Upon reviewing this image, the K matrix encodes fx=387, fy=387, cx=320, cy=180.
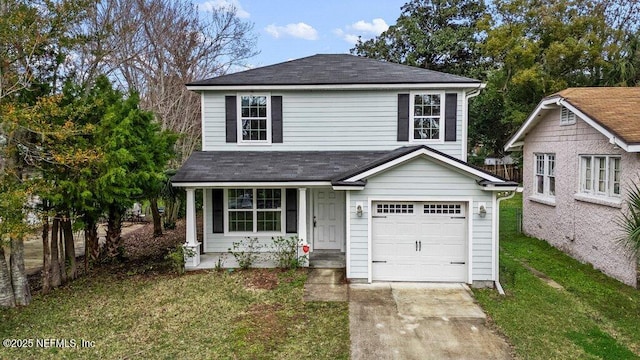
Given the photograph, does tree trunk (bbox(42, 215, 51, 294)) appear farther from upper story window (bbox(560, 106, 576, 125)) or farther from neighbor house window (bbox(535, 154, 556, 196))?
neighbor house window (bbox(535, 154, 556, 196))

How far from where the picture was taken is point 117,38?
1698cm

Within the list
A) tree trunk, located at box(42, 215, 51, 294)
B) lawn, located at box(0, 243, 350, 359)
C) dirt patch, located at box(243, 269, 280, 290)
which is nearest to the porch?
dirt patch, located at box(243, 269, 280, 290)

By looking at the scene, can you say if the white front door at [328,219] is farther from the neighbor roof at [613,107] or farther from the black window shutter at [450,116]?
the neighbor roof at [613,107]

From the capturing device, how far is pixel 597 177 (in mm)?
10250

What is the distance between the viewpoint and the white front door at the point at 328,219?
11.4 m

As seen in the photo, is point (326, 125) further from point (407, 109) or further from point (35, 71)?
point (35, 71)

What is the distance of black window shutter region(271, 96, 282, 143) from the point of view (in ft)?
38.1

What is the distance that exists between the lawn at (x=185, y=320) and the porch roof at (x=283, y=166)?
2.48 m

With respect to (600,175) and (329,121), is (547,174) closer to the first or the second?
(600,175)

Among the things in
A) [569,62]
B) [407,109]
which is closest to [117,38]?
[407,109]

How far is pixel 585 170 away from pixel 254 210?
944 centimetres

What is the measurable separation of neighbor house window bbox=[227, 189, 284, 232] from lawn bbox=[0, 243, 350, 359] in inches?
75.6

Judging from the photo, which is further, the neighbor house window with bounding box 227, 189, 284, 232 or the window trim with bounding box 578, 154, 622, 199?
the neighbor house window with bounding box 227, 189, 284, 232

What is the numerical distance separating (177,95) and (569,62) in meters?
21.3
